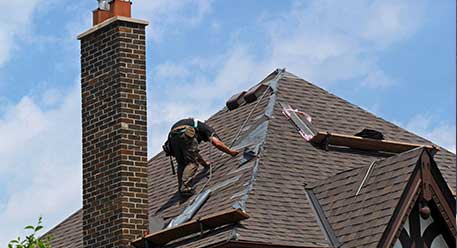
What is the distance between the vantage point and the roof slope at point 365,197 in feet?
65.3

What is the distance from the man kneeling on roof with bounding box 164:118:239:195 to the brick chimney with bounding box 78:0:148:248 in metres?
0.49

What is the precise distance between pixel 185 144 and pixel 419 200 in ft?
12.6

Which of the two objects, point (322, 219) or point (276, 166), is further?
point (276, 166)

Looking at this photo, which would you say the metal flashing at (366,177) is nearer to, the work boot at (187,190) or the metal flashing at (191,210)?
the metal flashing at (191,210)

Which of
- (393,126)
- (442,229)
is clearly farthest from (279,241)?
(393,126)

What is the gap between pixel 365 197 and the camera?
20.5 m

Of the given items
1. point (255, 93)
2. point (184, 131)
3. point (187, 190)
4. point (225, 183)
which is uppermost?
point (255, 93)

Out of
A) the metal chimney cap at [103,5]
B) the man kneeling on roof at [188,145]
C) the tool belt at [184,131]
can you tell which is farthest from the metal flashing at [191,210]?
the metal chimney cap at [103,5]

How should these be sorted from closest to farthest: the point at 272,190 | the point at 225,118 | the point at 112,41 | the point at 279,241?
the point at 279,241
the point at 272,190
the point at 112,41
the point at 225,118

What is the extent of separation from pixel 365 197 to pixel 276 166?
5.68 feet

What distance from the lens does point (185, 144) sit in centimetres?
2217

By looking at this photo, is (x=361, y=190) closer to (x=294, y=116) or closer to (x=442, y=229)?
(x=442, y=229)

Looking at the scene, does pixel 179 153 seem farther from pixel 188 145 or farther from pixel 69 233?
pixel 69 233

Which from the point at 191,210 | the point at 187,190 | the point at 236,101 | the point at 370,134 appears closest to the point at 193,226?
the point at 191,210
